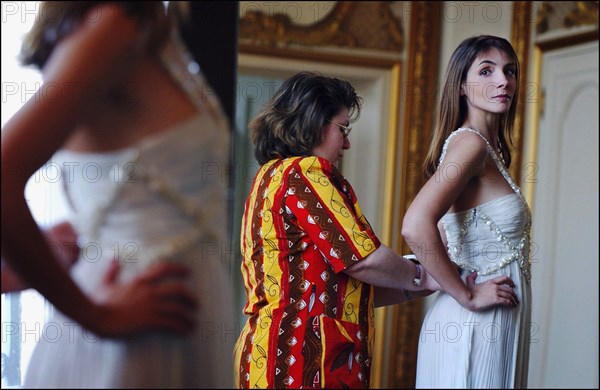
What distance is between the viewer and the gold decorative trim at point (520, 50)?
3.59 meters

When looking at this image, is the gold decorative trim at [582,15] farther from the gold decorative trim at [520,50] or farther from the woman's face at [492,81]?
the woman's face at [492,81]

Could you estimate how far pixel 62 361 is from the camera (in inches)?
56.7

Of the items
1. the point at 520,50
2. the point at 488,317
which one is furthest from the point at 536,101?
the point at 488,317

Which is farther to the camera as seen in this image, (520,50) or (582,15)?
(520,50)

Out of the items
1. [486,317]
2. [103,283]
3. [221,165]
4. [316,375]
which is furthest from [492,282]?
[103,283]

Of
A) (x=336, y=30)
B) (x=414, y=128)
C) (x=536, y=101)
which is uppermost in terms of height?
(x=336, y=30)

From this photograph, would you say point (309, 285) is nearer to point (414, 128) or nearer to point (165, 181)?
point (165, 181)

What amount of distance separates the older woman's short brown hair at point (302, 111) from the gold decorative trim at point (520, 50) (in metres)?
2.12

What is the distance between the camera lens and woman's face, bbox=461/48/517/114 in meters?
1.55

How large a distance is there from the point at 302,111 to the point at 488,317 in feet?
1.70

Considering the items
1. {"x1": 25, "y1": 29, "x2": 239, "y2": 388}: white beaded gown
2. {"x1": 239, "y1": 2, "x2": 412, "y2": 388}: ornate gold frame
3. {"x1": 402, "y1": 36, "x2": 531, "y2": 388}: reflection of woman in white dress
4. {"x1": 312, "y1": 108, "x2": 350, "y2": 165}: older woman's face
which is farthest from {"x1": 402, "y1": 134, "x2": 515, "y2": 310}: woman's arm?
{"x1": 239, "y1": 2, "x2": 412, "y2": 388}: ornate gold frame

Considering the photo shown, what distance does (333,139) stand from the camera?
64.1 inches

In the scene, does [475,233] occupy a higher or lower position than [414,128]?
lower

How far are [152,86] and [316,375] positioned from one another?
0.60 m
